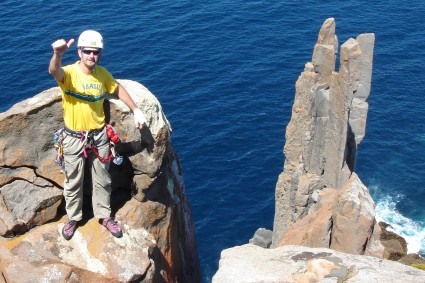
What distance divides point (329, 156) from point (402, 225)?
30.2 m

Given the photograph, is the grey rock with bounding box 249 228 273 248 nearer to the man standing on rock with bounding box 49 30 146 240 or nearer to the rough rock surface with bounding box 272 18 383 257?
the rough rock surface with bounding box 272 18 383 257

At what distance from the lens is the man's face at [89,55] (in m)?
18.4


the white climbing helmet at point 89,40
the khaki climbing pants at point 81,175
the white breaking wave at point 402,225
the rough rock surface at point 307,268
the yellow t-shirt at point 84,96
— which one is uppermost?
the white climbing helmet at point 89,40

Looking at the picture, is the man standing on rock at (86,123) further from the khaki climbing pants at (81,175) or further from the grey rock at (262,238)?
the grey rock at (262,238)

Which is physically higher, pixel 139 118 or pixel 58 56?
pixel 58 56

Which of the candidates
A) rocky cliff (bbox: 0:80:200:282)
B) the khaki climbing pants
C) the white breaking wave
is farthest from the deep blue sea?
the khaki climbing pants

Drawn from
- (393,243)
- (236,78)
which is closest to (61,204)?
(393,243)

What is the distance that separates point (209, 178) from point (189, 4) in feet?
125

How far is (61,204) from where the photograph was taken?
21531 mm

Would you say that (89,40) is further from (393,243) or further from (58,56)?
(393,243)

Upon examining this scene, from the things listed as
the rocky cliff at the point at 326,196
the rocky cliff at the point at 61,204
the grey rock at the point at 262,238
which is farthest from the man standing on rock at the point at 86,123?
the grey rock at the point at 262,238

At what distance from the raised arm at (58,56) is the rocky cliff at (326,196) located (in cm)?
672

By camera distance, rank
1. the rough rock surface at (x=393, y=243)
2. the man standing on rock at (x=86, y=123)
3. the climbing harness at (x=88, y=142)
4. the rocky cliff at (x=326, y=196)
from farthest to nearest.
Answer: the rough rock surface at (x=393, y=243), the climbing harness at (x=88, y=142), the man standing on rock at (x=86, y=123), the rocky cliff at (x=326, y=196)

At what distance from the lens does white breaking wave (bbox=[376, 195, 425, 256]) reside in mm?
61688
